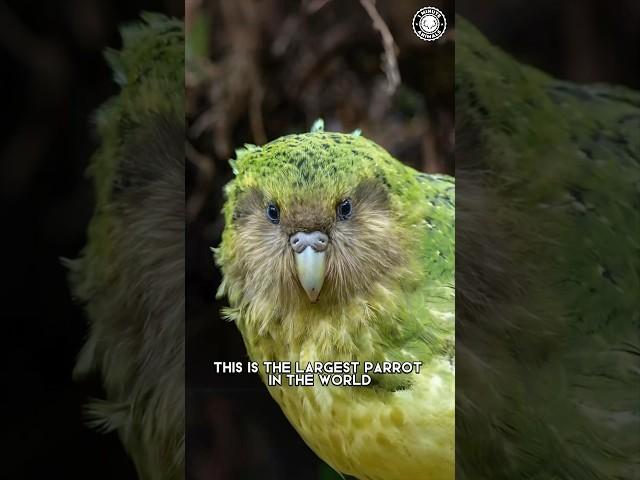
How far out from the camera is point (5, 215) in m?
1.69

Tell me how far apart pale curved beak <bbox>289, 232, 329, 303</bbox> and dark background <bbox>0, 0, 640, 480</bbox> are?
0.24m

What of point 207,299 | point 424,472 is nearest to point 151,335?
point 207,299

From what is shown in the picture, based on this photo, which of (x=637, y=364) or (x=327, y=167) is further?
(x=637, y=364)

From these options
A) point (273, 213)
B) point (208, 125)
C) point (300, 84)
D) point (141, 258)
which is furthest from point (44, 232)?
point (300, 84)

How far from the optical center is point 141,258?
5.40 ft

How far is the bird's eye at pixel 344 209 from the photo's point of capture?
1480mm

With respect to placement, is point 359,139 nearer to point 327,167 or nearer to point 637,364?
point 327,167

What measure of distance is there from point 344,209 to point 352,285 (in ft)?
0.57

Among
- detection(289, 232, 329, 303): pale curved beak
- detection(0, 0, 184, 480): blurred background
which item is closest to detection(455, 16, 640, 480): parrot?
detection(289, 232, 329, 303): pale curved beak

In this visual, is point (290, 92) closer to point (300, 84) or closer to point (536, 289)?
point (300, 84)

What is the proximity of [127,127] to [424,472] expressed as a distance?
3.58 feet

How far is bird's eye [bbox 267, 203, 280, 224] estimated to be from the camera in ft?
4.88

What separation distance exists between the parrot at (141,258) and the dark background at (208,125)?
3cm

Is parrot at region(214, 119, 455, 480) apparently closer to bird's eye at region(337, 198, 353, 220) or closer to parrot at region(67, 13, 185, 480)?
bird's eye at region(337, 198, 353, 220)
